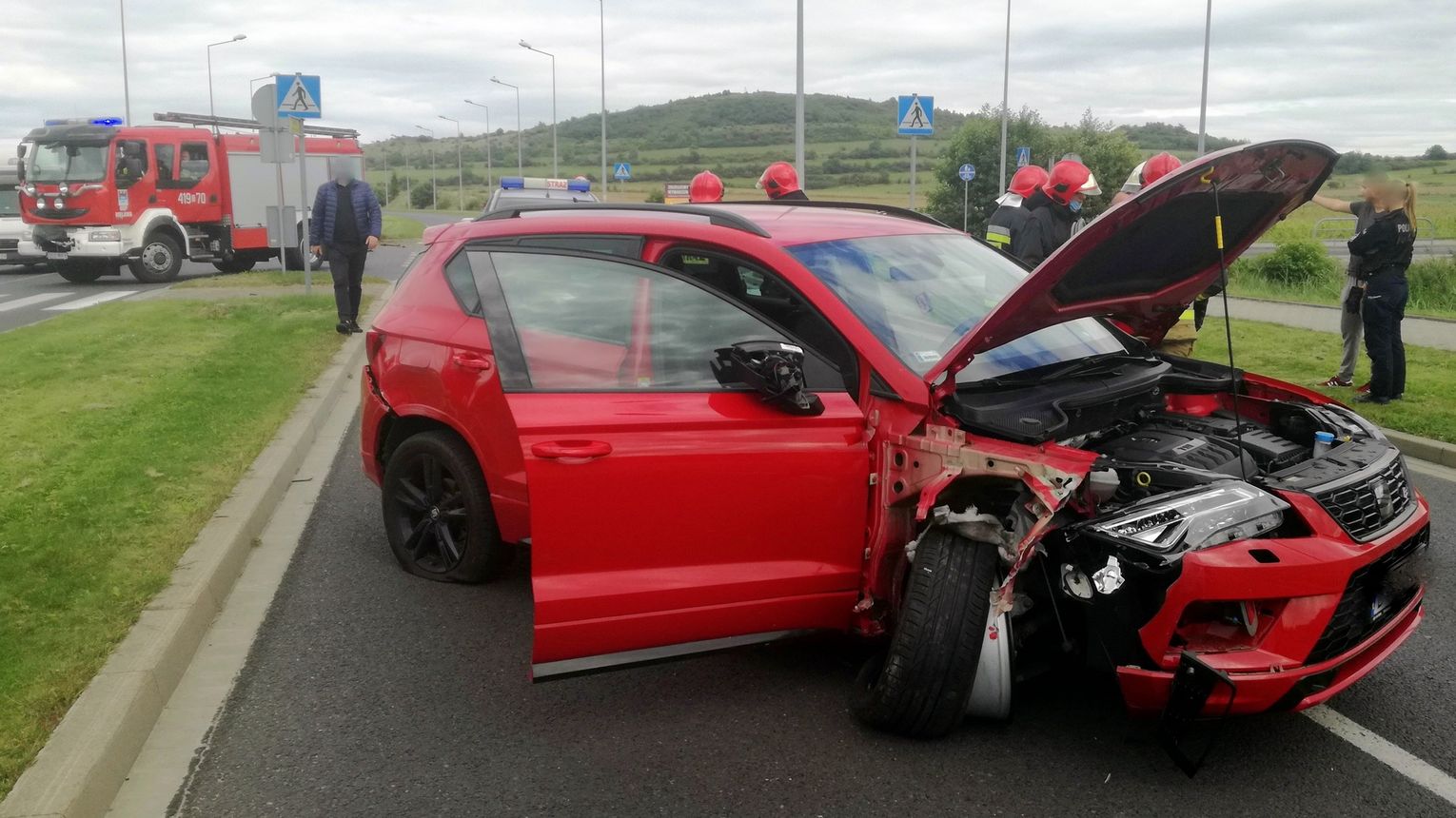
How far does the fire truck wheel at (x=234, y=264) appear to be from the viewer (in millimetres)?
24047

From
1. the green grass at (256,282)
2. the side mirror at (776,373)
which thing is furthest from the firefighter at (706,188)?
the green grass at (256,282)

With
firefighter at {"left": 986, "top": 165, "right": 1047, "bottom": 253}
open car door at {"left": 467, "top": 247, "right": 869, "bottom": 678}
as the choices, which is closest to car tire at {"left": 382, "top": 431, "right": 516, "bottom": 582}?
open car door at {"left": 467, "top": 247, "right": 869, "bottom": 678}

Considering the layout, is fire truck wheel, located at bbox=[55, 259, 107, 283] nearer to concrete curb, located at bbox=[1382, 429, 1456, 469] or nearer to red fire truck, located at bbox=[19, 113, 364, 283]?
red fire truck, located at bbox=[19, 113, 364, 283]

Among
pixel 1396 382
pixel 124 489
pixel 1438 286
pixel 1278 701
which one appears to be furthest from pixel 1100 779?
pixel 1438 286

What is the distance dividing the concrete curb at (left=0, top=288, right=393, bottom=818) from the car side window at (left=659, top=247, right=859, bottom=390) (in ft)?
7.59

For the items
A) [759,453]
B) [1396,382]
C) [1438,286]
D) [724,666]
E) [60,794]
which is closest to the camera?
[60,794]

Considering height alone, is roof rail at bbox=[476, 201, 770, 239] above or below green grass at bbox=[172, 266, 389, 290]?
above

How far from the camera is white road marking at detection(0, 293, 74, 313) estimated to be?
17344 millimetres

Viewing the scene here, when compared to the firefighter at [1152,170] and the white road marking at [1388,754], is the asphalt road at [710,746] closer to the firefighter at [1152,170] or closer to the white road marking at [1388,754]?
the white road marking at [1388,754]

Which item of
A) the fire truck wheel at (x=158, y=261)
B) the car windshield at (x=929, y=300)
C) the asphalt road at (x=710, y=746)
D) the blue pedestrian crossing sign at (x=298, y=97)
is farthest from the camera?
the fire truck wheel at (x=158, y=261)

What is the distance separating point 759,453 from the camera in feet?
12.0

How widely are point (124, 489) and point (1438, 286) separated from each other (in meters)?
17.5

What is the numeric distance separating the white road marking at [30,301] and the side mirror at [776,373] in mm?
16905

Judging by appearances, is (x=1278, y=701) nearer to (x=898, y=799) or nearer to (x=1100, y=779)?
(x=1100, y=779)
